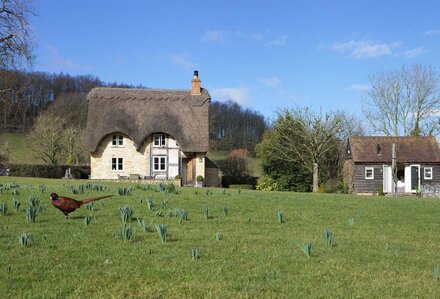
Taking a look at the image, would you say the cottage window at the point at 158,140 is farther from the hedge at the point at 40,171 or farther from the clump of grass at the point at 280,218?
the clump of grass at the point at 280,218

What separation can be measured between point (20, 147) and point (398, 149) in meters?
60.1

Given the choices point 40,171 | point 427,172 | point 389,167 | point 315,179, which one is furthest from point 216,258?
point 40,171

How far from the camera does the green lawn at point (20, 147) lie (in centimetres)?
6449

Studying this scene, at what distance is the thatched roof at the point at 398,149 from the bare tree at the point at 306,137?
2323 millimetres

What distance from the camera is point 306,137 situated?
135 feet

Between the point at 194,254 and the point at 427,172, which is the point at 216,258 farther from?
the point at 427,172

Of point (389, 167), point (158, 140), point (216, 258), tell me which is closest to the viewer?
point (216, 258)

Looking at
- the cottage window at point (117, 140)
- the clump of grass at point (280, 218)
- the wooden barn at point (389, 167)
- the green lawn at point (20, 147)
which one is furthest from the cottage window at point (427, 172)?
the green lawn at point (20, 147)

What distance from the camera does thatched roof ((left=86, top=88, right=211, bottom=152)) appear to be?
4103 cm

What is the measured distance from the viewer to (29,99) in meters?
97.6

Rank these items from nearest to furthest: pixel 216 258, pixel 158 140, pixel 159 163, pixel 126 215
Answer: pixel 216 258
pixel 126 215
pixel 159 163
pixel 158 140

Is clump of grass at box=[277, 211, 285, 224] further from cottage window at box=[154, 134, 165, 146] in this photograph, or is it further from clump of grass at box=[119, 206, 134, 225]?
cottage window at box=[154, 134, 165, 146]

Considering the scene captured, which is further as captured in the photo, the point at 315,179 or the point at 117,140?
the point at 117,140

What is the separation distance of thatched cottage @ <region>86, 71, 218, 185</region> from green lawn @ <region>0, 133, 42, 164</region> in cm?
2317
